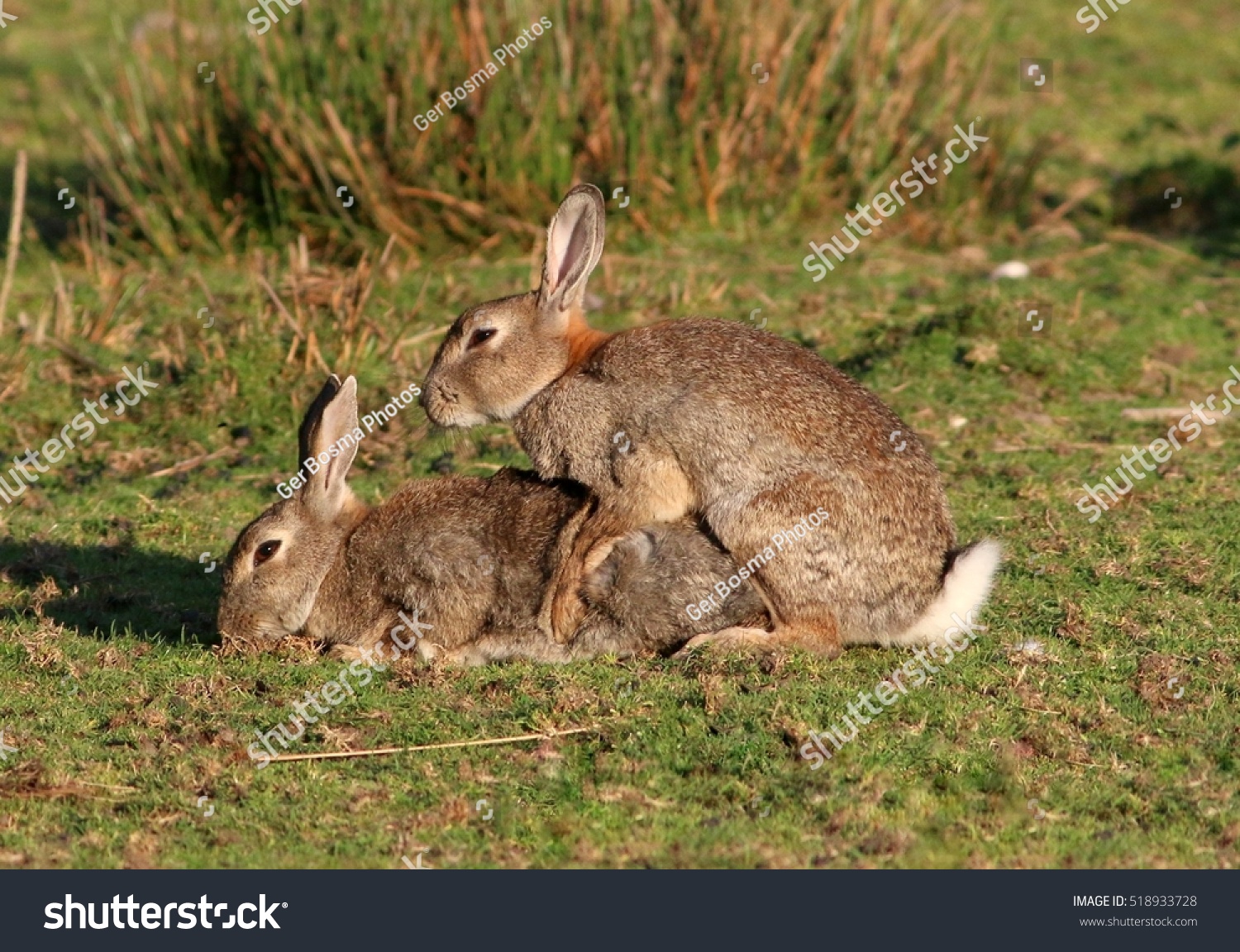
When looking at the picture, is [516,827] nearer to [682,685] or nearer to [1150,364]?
[682,685]

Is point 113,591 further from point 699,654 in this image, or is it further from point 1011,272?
point 1011,272

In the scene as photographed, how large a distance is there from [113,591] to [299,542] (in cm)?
117

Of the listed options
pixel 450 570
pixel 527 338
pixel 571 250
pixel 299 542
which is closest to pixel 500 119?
pixel 571 250

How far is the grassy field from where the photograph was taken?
204 inches

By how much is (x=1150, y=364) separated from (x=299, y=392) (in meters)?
4.75

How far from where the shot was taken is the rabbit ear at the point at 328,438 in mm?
6605

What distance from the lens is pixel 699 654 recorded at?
6.21 m

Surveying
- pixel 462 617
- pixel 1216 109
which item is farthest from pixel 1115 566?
pixel 1216 109

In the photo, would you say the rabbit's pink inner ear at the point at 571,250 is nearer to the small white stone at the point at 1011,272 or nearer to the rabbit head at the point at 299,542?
the rabbit head at the point at 299,542

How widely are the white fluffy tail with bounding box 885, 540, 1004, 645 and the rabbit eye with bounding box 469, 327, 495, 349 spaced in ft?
6.54

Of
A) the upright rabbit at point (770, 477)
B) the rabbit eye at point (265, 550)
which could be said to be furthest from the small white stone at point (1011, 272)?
the rabbit eye at point (265, 550)

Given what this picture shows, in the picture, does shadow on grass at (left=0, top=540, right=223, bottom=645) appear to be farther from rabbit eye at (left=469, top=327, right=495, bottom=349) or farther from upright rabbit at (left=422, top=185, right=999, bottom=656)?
upright rabbit at (left=422, top=185, right=999, bottom=656)

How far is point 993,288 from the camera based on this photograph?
10.3 m
